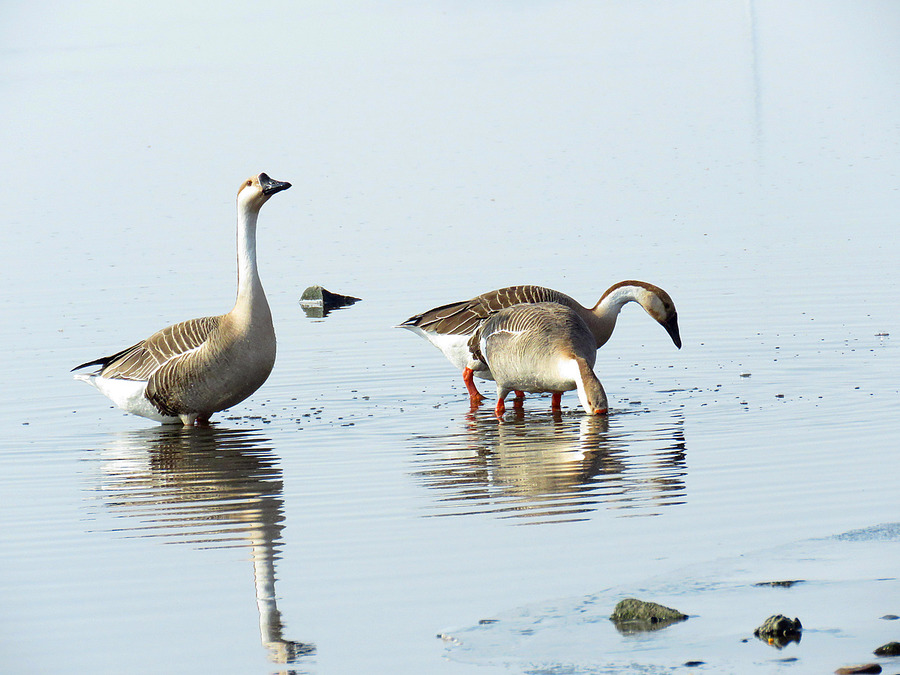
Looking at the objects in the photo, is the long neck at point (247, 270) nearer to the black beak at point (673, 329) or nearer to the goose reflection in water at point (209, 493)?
the goose reflection in water at point (209, 493)

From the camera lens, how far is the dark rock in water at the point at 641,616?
19.3 feet

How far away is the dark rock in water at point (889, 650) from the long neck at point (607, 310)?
8135 mm

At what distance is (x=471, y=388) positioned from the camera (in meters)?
12.9

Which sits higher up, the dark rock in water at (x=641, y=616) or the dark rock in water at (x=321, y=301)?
the dark rock in water at (x=321, y=301)

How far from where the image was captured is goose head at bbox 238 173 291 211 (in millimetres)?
12125

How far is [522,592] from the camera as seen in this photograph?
6.67 metres

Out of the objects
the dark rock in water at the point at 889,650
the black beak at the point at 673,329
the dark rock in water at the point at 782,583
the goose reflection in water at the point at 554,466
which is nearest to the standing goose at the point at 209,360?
the goose reflection in water at the point at 554,466

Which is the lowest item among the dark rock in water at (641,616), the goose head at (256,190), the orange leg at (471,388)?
the dark rock in water at (641,616)

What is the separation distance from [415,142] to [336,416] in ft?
82.5

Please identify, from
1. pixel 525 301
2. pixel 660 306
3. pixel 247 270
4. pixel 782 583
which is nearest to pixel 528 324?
pixel 525 301

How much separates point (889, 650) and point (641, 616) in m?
1.08

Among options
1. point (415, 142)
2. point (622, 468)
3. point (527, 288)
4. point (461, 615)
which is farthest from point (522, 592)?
point (415, 142)

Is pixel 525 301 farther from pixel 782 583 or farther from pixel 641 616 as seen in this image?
pixel 641 616

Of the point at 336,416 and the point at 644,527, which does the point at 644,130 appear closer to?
the point at 336,416
